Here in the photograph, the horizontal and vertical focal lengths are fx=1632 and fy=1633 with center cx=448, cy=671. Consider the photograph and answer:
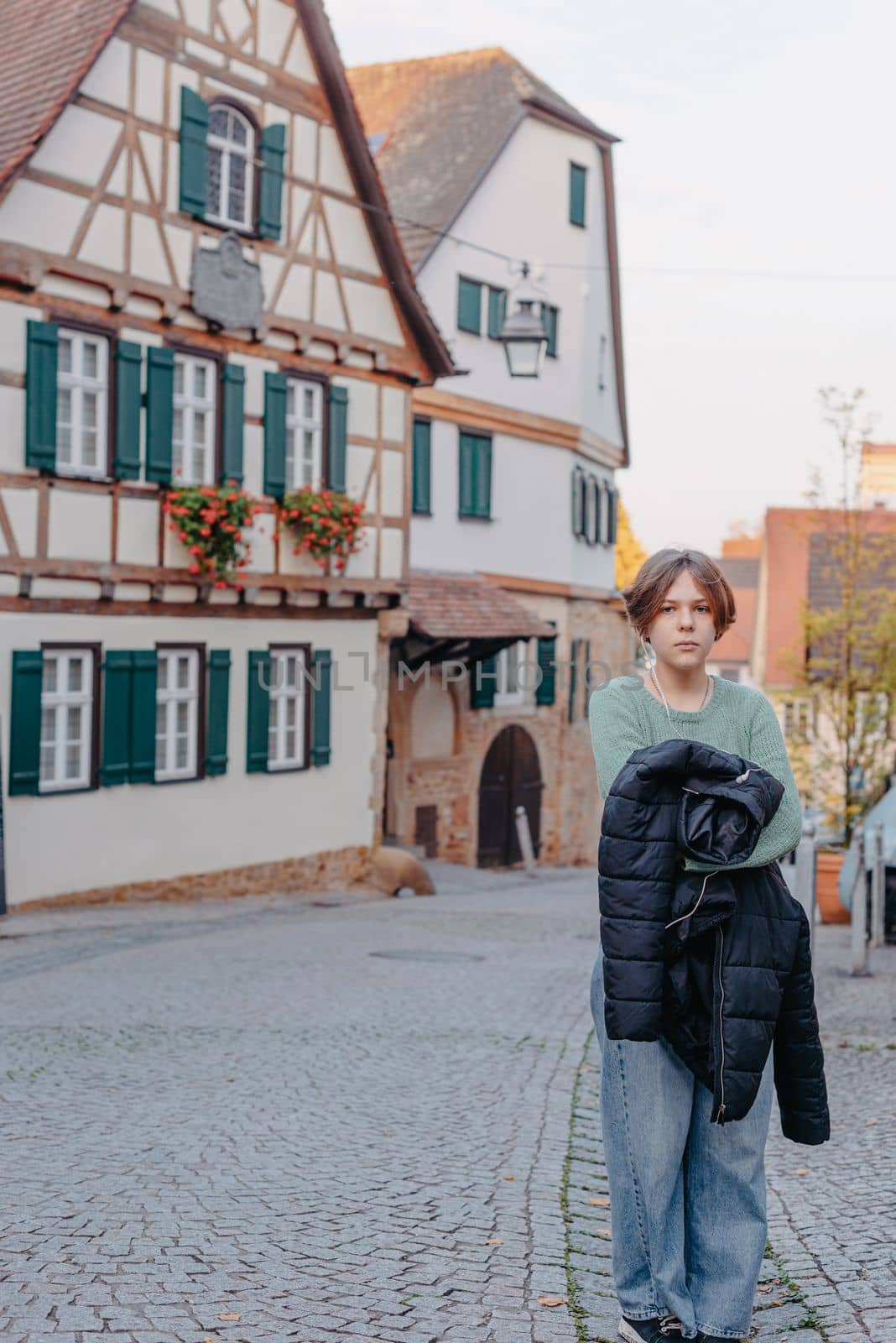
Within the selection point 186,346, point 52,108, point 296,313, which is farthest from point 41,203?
point 296,313

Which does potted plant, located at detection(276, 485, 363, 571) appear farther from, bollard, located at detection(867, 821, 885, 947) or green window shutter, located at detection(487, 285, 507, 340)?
green window shutter, located at detection(487, 285, 507, 340)

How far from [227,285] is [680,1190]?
43.3 ft

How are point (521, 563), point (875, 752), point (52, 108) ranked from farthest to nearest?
1. point (521, 563)
2. point (875, 752)
3. point (52, 108)

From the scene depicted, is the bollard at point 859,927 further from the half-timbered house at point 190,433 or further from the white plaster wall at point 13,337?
the white plaster wall at point 13,337

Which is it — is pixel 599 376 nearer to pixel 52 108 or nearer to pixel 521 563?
pixel 521 563

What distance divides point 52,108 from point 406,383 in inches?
233

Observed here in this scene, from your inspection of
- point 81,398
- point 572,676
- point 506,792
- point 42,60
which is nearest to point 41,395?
point 81,398

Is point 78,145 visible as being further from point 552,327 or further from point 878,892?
point 552,327

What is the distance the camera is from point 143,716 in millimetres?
14883

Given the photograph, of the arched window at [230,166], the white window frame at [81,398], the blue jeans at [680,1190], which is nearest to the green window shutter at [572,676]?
the arched window at [230,166]

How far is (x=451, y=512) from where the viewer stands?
22.6 meters

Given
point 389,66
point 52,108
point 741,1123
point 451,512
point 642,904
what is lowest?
point 741,1123

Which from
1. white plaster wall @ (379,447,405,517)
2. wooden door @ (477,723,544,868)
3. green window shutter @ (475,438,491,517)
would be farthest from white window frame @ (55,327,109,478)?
wooden door @ (477,723,544,868)

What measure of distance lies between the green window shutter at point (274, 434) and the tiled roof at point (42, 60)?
343cm
